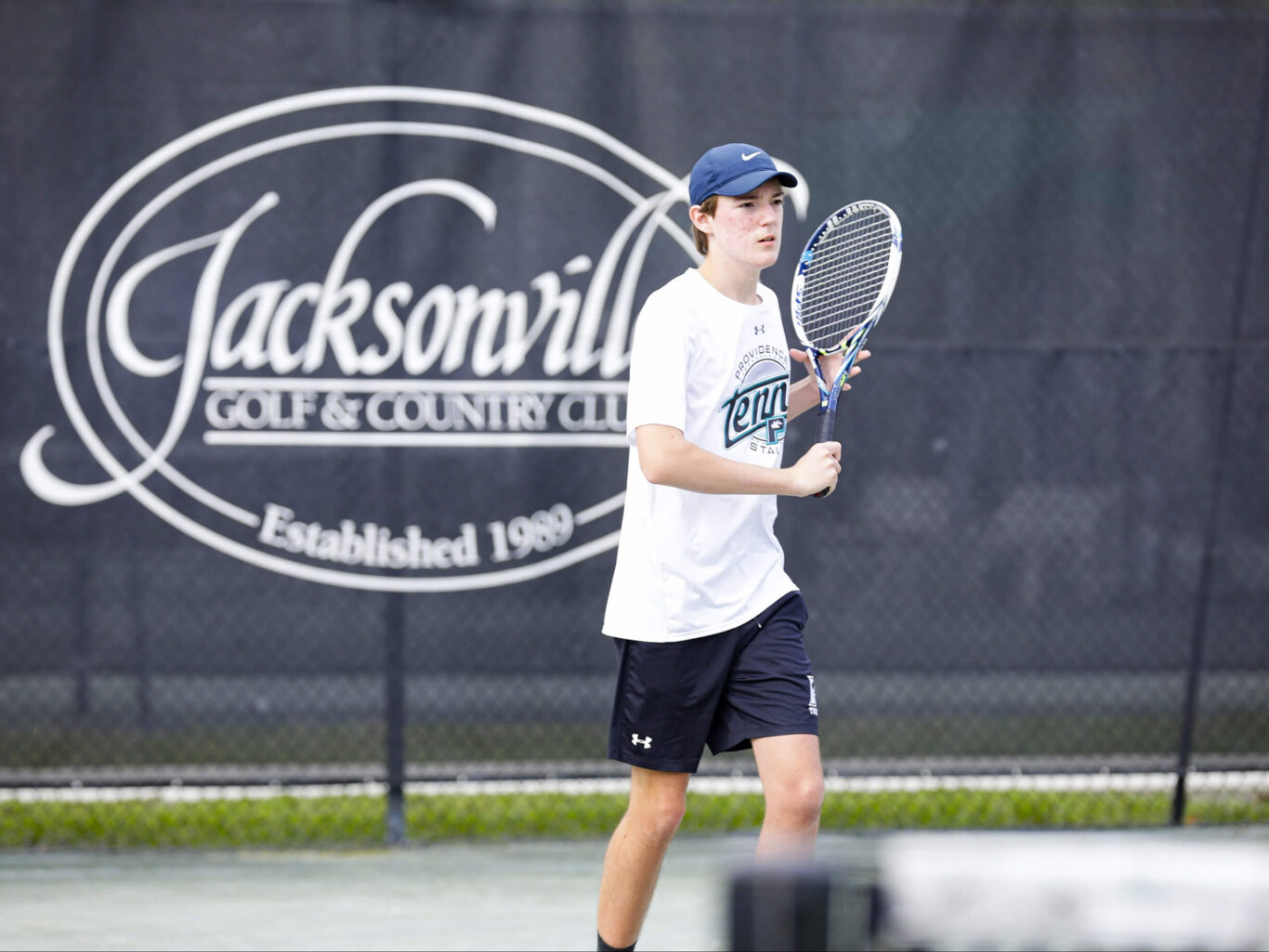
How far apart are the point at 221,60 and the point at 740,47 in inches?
53.8

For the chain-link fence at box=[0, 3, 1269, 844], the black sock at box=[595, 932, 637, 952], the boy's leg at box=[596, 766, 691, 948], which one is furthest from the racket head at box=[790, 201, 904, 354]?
the black sock at box=[595, 932, 637, 952]

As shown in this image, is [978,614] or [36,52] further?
[978,614]

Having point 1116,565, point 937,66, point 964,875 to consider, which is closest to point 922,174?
point 937,66

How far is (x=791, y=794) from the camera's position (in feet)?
8.81

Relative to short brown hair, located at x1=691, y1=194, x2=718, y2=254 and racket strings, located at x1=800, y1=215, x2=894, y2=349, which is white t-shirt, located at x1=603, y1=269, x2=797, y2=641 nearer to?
short brown hair, located at x1=691, y1=194, x2=718, y2=254

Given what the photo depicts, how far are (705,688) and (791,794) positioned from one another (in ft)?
0.91

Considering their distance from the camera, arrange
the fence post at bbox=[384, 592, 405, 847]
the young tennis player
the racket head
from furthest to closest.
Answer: the fence post at bbox=[384, 592, 405, 847] → the racket head → the young tennis player

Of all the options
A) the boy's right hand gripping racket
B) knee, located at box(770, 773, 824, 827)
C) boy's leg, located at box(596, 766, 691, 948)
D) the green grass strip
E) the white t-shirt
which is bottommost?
the green grass strip

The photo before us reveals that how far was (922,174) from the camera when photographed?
158 inches

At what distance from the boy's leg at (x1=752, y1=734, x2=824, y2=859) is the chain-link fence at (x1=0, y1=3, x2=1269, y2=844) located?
52.8 inches

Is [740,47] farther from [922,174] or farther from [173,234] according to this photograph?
[173,234]

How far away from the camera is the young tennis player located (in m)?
2.80

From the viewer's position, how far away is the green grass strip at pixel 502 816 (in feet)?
13.3

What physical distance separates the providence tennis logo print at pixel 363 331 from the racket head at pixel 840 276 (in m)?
0.68
